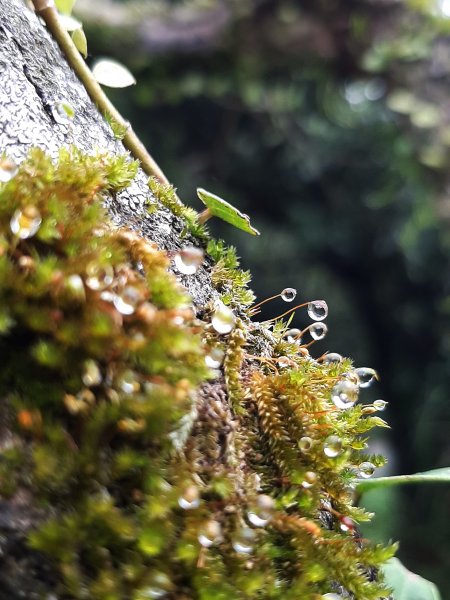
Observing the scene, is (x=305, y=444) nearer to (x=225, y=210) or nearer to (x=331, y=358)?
(x=331, y=358)

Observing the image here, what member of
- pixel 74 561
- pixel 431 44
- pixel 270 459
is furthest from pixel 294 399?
pixel 431 44

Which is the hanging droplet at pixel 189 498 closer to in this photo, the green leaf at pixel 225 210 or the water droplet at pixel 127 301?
the water droplet at pixel 127 301

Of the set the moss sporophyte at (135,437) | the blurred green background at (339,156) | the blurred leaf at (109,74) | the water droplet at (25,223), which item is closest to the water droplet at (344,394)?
the moss sporophyte at (135,437)

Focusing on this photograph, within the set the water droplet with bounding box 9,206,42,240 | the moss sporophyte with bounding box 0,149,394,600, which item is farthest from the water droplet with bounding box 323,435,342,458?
the water droplet with bounding box 9,206,42,240

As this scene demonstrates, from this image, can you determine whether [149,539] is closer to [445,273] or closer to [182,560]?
[182,560]

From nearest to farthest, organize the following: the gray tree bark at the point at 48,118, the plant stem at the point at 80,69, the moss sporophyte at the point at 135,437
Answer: the moss sporophyte at the point at 135,437 < the gray tree bark at the point at 48,118 < the plant stem at the point at 80,69

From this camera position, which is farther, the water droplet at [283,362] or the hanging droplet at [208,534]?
the water droplet at [283,362]

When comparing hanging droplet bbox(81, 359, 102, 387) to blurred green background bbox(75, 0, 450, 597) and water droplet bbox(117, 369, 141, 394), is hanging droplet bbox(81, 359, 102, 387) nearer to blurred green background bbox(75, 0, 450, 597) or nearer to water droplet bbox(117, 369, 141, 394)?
water droplet bbox(117, 369, 141, 394)
